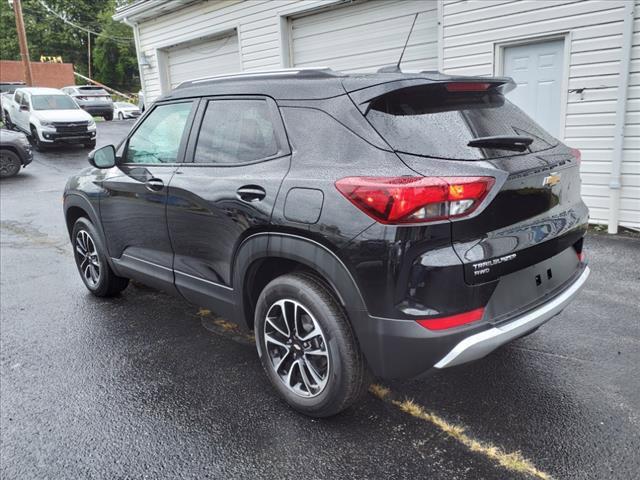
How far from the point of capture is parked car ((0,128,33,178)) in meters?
12.1

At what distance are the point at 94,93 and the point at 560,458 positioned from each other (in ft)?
89.8

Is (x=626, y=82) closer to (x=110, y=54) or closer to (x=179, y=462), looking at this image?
(x=179, y=462)

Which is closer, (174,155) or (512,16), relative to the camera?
(174,155)

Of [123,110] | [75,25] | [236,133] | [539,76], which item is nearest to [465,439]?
[236,133]

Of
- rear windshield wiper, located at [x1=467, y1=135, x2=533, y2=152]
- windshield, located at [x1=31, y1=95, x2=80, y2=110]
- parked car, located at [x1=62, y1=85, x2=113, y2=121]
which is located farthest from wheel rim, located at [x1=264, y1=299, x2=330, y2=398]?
parked car, located at [x1=62, y1=85, x2=113, y2=121]

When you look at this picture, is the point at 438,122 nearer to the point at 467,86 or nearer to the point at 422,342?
the point at 467,86

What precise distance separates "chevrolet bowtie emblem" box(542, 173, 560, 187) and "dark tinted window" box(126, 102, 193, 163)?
2223 millimetres

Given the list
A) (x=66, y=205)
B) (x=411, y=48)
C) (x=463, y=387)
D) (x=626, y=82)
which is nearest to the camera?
(x=463, y=387)

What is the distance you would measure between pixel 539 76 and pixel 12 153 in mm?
11385

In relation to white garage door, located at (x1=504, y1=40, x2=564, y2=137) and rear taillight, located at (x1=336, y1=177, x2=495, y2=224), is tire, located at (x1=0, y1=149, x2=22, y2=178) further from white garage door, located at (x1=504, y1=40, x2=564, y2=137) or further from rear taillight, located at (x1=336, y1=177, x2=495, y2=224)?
rear taillight, located at (x1=336, y1=177, x2=495, y2=224)

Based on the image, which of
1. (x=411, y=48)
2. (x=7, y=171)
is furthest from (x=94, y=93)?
(x=411, y=48)

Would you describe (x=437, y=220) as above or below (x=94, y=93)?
below

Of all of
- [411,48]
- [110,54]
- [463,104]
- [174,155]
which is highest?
[110,54]

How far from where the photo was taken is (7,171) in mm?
12312
